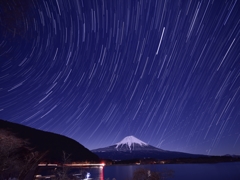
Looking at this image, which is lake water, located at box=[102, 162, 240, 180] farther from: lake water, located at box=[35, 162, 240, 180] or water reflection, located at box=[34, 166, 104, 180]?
water reflection, located at box=[34, 166, 104, 180]

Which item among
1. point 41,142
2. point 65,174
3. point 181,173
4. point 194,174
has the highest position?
point 41,142

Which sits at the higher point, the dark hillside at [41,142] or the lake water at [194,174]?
the dark hillside at [41,142]

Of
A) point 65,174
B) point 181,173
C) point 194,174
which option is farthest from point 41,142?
point 65,174

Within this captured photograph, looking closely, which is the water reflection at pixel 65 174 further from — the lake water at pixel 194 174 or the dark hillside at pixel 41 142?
the dark hillside at pixel 41 142

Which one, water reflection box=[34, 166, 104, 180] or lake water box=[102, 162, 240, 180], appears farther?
lake water box=[102, 162, 240, 180]

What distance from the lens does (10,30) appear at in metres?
5.48

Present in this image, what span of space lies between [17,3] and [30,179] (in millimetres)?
18015

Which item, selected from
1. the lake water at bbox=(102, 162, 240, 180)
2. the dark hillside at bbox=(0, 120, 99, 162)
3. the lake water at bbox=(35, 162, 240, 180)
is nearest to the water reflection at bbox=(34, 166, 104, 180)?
the lake water at bbox=(35, 162, 240, 180)

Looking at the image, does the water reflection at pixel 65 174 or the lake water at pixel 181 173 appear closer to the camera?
the water reflection at pixel 65 174

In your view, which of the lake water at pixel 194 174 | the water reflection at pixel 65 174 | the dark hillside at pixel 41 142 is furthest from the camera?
Answer: the dark hillside at pixel 41 142

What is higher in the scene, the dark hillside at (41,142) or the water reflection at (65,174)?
the dark hillside at (41,142)

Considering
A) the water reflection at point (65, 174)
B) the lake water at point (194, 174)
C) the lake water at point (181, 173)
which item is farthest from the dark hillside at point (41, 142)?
the lake water at point (194, 174)

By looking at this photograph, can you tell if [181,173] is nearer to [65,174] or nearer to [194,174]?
[194,174]

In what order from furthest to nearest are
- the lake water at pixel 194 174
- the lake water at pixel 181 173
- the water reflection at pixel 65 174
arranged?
the lake water at pixel 194 174, the lake water at pixel 181 173, the water reflection at pixel 65 174
